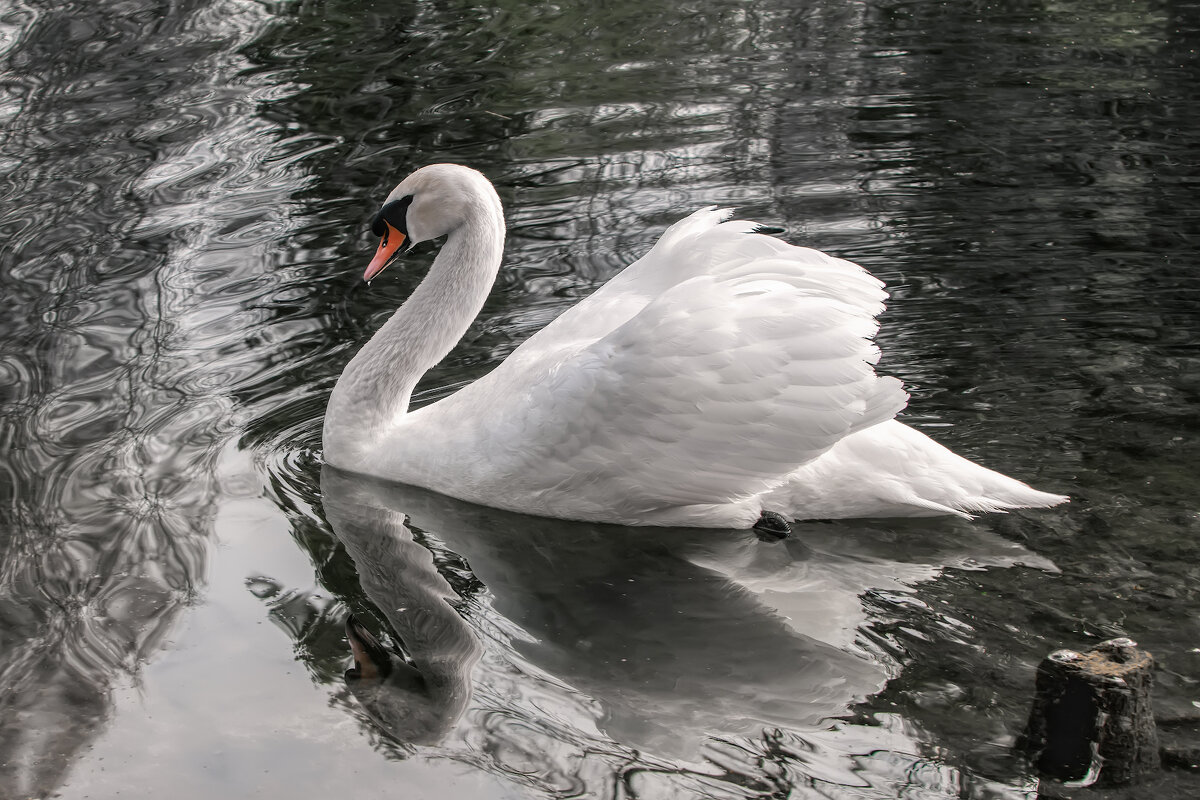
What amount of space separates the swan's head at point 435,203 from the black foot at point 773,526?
171cm

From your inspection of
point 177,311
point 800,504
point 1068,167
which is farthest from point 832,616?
point 1068,167

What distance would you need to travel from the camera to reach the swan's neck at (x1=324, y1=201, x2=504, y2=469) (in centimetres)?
576

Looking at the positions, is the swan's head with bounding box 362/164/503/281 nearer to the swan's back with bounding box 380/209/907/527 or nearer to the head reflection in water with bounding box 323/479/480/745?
the swan's back with bounding box 380/209/907/527

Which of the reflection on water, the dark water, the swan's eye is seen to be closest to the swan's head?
the swan's eye

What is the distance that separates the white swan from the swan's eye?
783 mm

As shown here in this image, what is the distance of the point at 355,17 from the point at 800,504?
1011 centimetres

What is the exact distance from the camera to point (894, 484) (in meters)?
4.98

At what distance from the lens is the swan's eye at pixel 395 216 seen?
5832 millimetres

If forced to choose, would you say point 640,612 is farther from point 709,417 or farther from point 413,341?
point 413,341

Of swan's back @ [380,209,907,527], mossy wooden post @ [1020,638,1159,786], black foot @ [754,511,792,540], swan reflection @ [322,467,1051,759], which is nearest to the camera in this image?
mossy wooden post @ [1020,638,1159,786]

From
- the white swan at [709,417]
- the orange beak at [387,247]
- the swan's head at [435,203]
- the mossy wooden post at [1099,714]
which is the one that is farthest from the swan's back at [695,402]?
the mossy wooden post at [1099,714]

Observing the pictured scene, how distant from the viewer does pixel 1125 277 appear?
6.78 m

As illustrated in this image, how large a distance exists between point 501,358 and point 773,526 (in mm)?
2061

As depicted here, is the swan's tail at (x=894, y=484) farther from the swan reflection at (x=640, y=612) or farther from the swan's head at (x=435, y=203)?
the swan's head at (x=435, y=203)
